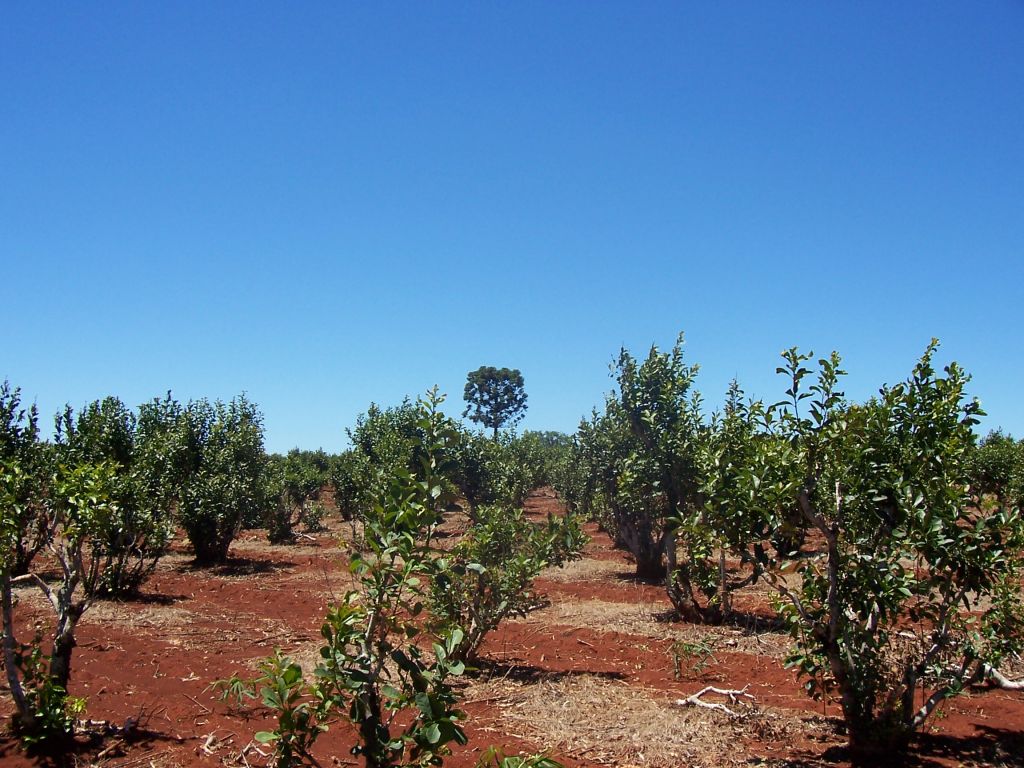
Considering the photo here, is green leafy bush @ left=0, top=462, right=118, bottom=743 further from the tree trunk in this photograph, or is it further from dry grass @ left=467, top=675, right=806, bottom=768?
dry grass @ left=467, top=675, right=806, bottom=768

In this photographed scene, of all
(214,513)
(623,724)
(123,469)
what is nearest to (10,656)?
(623,724)

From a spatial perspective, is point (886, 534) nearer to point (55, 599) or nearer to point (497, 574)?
point (497, 574)

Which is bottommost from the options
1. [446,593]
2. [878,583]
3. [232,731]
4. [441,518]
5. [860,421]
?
[232,731]

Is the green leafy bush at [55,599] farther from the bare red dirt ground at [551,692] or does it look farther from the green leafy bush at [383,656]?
the green leafy bush at [383,656]

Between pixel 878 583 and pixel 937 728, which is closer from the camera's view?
pixel 878 583

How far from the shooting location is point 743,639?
1155cm

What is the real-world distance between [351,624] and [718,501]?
413 cm

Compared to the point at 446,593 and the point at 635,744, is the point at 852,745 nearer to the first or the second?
the point at 635,744

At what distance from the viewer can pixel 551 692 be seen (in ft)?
29.1

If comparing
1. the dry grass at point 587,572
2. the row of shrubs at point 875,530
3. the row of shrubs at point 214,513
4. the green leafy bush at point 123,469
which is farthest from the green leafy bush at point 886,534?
the dry grass at point 587,572

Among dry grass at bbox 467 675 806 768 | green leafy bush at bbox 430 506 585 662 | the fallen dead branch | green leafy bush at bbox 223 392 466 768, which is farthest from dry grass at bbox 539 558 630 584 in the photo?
green leafy bush at bbox 223 392 466 768

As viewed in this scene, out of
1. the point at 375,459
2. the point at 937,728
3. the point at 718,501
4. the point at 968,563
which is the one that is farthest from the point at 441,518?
the point at 375,459

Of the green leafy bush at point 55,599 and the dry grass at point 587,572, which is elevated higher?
the green leafy bush at point 55,599

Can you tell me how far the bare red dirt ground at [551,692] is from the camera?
662 centimetres
